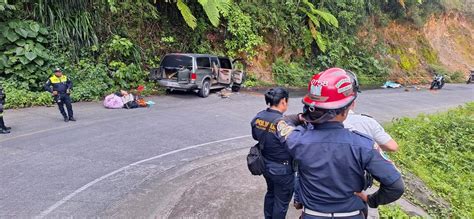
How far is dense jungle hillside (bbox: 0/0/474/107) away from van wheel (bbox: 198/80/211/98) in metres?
2.07

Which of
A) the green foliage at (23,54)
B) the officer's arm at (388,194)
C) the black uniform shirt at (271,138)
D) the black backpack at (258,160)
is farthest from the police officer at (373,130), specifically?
the green foliage at (23,54)

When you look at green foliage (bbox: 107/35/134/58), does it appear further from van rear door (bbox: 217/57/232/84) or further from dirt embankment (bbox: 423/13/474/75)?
dirt embankment (bbox: 423/13/474/75)

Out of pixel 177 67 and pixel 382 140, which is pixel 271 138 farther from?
pixel 177 67

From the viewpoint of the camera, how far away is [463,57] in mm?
32812

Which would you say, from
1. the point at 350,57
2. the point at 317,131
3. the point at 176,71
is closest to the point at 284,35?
the point at 350,57

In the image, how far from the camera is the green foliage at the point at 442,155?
6961 millimetres

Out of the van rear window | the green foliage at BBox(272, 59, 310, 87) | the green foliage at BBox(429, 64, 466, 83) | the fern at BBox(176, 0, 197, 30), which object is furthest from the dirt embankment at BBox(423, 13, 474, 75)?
the van rear window

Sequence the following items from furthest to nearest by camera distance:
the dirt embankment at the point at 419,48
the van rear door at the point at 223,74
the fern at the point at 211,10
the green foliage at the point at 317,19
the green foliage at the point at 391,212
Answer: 1. the dirt embankment at the point at 419,48
2. the green foliage at the point at 317,19
3. the van rear door at the point at 223,74
4. the fern at the point at 211,10
5. the green foliage at the point at 391,212

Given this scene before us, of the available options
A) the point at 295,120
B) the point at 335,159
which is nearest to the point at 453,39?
the point at 295,120

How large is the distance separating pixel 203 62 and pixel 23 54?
619 centimetres

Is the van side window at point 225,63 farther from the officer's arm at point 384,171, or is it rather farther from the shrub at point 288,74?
the officer's arm at point 384,171

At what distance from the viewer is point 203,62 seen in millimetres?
15047

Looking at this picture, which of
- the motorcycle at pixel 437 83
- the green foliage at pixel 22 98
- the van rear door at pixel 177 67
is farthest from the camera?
the motorcycle at pixel 437 83

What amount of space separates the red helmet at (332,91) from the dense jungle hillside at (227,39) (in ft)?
36.7
